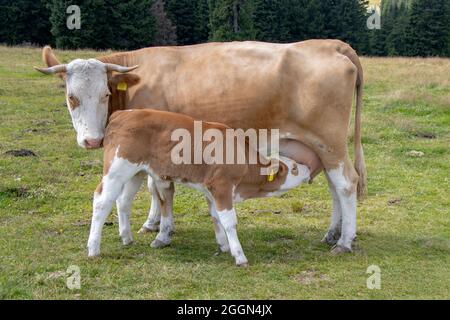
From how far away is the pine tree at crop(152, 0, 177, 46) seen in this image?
53375 mm

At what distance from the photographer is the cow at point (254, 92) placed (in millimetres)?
6723

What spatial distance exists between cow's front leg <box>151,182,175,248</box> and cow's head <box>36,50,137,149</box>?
3.34 feet

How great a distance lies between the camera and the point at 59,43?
43344 mm

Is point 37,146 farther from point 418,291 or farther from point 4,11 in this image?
point 4,11

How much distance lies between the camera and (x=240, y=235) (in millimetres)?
7613

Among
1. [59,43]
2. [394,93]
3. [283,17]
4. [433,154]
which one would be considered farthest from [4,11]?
[433,154]

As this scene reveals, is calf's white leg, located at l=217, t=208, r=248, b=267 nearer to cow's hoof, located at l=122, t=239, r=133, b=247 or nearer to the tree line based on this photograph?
cow's hoof, located at l=122, t=239, r=133, b=247

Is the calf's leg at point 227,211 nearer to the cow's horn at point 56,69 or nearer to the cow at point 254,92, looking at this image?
the cow at point 254,92

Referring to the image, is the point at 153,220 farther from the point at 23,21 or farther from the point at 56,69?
the point at 23,21

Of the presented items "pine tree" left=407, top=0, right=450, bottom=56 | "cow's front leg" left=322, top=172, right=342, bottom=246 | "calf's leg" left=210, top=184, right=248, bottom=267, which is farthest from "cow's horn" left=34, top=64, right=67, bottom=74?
"pine tree" left=407, top=0, right=450, bottom=56

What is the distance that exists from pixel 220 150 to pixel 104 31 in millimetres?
42874

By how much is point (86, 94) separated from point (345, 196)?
3.32 m

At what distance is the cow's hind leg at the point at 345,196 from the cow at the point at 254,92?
12 mm

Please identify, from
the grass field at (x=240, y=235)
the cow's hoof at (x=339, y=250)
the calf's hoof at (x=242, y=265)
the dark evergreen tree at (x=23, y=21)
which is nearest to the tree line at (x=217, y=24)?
the dark evergreen tree at (x=23, y=21)
